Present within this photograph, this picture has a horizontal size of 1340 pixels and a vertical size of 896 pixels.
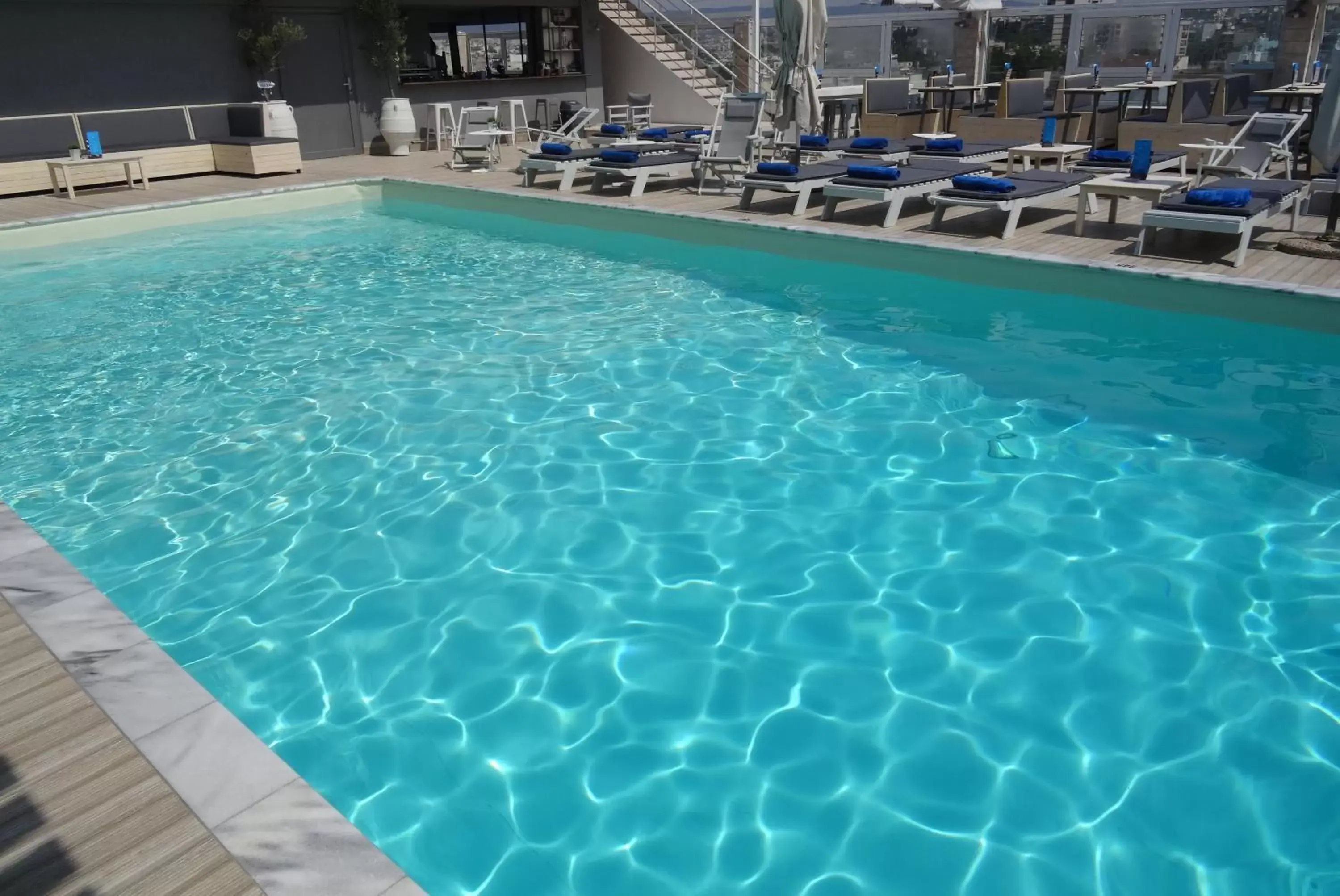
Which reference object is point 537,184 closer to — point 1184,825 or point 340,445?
point 340,445

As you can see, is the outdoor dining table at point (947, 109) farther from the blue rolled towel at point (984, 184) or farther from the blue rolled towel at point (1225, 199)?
the blue rolled towel at point (1225, 199)

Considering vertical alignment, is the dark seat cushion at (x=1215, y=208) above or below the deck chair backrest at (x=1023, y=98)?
below

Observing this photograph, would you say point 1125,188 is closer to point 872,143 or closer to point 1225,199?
point 1225,199

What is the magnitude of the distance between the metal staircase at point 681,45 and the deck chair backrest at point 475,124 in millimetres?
4822

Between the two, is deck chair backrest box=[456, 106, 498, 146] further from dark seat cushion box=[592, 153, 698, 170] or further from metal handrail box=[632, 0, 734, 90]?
metal handrail box=[632, 0, 734, 90]

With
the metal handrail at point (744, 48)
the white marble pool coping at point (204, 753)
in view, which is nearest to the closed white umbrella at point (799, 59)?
the metal handrail at point (744, 48)

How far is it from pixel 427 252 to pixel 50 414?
459 centimetres

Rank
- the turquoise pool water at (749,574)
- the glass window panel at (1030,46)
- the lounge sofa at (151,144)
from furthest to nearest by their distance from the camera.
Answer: the glass window panel at (1030,46)
the lounge sofa at (151,144)
the turquoise pool water at (749,574)

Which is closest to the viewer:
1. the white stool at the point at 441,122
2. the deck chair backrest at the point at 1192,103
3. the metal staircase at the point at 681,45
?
the deck chair backrest at the point at 1192,103

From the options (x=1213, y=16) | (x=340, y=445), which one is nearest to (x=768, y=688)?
(x=340, y=445)

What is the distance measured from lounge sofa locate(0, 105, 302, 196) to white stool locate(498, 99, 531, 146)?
446 centimetres

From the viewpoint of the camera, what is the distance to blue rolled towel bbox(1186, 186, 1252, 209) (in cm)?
704

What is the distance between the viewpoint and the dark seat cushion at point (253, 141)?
43.9ft

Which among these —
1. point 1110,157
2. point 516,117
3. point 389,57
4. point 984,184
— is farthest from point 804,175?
point 516,117
